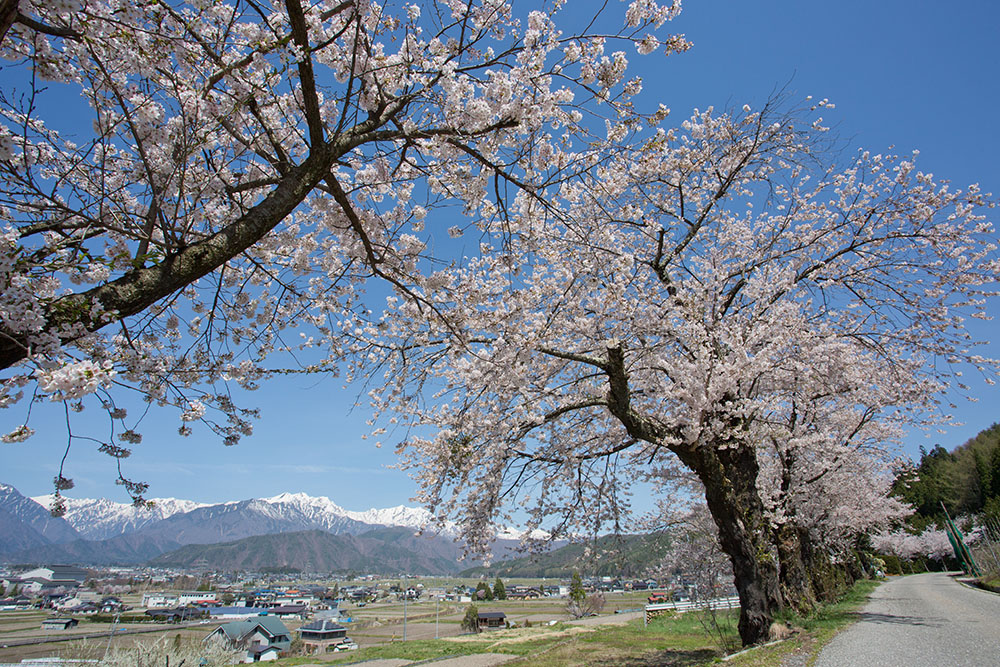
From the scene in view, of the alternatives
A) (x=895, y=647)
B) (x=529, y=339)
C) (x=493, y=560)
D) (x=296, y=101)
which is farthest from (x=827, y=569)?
(x=296, y=101)

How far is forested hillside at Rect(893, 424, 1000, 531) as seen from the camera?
43031 millimetres

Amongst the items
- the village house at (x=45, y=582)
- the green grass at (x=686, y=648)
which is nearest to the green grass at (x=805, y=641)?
the green grass at (x=686, y=648)

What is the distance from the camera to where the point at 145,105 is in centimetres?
276

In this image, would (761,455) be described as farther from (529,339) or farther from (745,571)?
(529,339)

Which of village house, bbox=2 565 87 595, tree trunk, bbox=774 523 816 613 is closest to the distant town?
village house, bbox=2 565 87 595

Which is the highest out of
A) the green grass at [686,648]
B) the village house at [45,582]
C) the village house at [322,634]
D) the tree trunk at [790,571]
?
the tree trunk at [790,571]


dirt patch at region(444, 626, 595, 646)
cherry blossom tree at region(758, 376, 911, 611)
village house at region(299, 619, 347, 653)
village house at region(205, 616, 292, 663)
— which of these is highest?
cherry blossom tree at region(758, 376, 911, 611)

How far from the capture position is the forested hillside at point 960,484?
4303 cm

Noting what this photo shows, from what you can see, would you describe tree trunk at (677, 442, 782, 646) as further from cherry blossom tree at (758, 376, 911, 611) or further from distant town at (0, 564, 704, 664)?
distant town at (0, 564, 704, 664)

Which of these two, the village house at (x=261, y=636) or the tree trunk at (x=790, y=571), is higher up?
the tree trunk at (x=790, y=571)

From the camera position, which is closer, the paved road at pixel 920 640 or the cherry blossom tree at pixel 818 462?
the paved road at pixel 920 640

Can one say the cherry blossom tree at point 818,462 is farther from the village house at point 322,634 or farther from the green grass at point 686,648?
the village house at point 322,634

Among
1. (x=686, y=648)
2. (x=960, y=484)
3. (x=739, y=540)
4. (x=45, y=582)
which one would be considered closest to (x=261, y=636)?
(x=686, y=648)

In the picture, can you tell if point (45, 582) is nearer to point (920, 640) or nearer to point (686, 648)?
point (686, 648)
